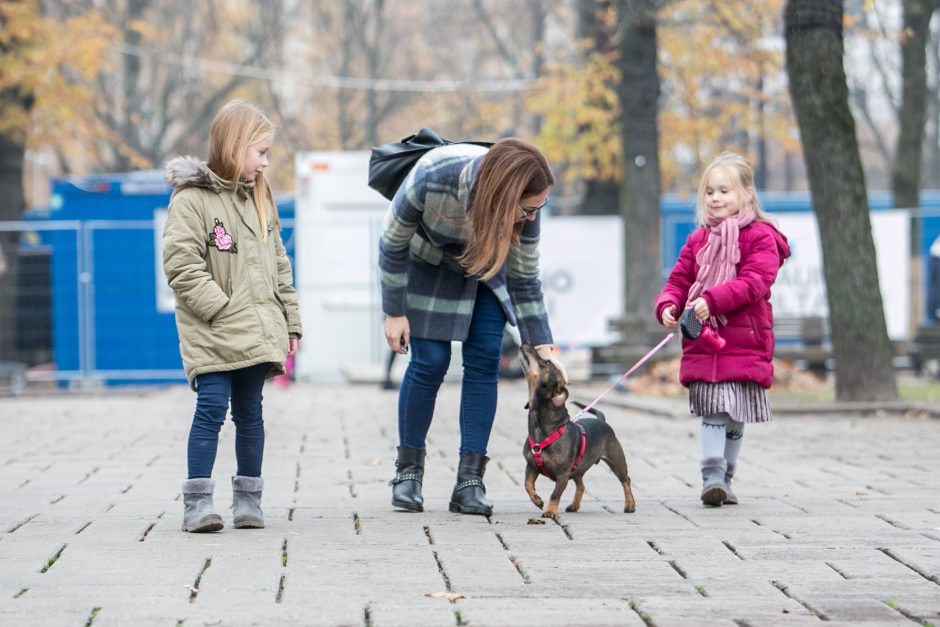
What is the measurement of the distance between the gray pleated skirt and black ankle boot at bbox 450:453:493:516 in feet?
3.24

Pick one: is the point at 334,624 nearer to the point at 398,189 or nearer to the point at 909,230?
the point at 398,189

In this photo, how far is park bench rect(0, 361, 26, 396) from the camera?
15.4 metres

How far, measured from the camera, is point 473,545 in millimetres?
4941

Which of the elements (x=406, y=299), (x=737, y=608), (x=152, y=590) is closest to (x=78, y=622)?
(x=152, y=590)

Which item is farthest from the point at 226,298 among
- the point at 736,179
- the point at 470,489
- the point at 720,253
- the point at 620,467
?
the point at 736,179

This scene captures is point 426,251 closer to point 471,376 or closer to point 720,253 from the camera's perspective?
point 471,376

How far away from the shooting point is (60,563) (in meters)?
4.62

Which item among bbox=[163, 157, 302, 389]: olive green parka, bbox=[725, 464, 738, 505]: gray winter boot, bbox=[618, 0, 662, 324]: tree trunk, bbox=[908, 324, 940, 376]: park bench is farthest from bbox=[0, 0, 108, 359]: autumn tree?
bbox=[725, 464, 738, 505]: gray winter boot

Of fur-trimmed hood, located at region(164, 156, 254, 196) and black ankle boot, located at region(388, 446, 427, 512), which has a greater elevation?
fur-trimmed hood, located at region(164, 156, 254, 196)

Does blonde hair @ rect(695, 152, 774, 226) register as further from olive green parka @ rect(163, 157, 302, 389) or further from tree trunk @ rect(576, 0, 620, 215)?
Result: tree trunk @ rect(576, 0, 620, 215)

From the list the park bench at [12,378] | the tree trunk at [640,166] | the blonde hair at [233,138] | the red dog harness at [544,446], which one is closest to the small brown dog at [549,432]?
the red dog harness at [544,446]

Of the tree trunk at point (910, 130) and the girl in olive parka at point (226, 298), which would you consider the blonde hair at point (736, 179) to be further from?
the tree trunk at point (910, 130)

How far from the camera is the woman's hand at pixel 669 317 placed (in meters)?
5.99

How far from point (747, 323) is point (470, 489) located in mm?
1405
